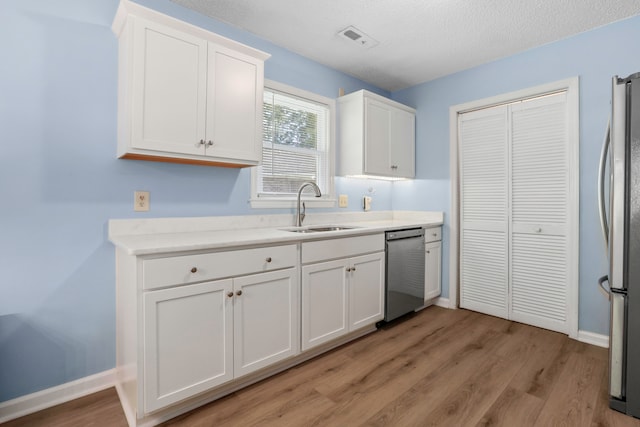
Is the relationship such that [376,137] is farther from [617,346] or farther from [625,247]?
[617,346]

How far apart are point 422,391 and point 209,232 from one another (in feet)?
5.49

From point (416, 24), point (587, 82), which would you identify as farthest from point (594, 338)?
point (416, 24)

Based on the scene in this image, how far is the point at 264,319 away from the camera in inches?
75.5

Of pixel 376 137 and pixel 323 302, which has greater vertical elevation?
pixel 376 137

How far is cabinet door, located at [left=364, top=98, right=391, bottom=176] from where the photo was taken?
3.11 meters

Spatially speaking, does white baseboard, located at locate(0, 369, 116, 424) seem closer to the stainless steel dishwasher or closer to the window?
the window

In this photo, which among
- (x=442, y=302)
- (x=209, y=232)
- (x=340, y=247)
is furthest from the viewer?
(x=442, y=302)

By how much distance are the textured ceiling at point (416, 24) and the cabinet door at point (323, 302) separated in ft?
5.88

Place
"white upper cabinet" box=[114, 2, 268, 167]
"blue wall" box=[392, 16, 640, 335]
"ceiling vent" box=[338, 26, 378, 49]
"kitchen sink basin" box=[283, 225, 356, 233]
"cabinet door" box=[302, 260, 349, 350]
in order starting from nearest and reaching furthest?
"white upper cabinet" box=[114, 2, 268, 167]
"cabinet door" box=[302, 260, 349, 350]
"blue wall" box=[392, 16, 640, 335]
"ceiling vent" box=[338, 26, 378, 49]
"kitchen sink basin" box=[283, 225, 356, 233]

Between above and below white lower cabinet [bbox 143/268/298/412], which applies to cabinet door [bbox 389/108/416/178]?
above

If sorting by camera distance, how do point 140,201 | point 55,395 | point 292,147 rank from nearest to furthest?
point 55,395 → point 140,201 → point 292,147

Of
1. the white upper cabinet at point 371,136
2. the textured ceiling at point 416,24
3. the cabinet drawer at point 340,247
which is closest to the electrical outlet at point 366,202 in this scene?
the white upper cabinet at point 371,136

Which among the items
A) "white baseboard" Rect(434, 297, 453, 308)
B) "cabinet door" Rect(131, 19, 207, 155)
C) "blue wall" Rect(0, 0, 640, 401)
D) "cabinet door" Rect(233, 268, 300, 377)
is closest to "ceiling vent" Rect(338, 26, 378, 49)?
"blue wall" Rect(0, 0, 640, 401)

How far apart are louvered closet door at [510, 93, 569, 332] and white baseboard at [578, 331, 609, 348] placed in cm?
14
